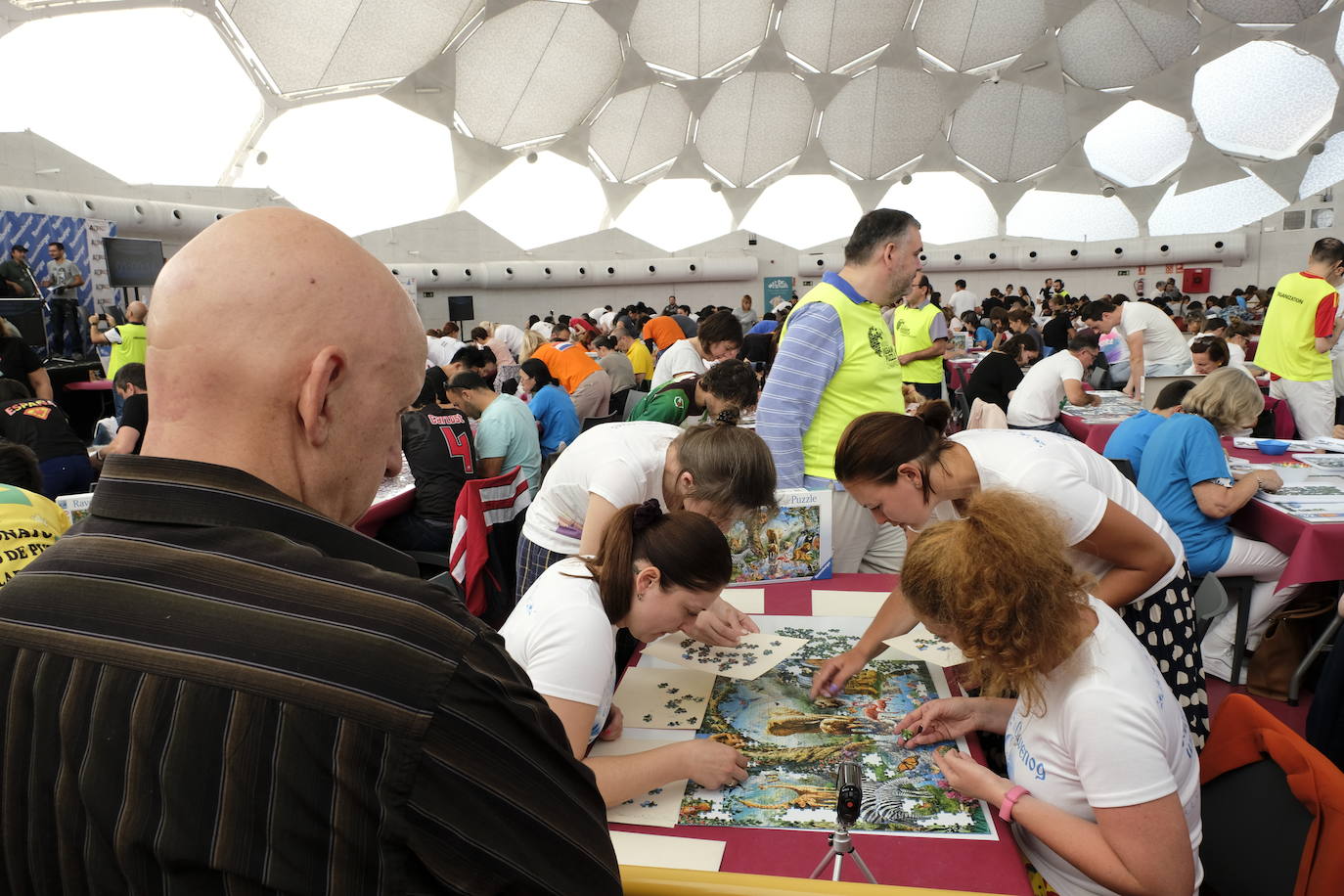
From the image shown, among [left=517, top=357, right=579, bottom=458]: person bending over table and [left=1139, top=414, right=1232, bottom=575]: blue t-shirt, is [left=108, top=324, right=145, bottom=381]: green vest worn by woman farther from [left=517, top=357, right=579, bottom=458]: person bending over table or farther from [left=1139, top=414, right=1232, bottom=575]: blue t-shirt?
[left=1139, top=414, right=1232, bottom=575]: blue t-shirt

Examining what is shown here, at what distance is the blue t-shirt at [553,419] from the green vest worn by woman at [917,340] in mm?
3339

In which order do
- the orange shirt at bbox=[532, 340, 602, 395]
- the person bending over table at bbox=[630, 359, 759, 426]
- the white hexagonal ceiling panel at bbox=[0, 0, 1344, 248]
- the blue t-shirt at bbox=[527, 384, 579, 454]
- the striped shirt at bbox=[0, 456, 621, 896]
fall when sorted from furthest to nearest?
1. the white hexagonal ceiling panel at bbox=[0, 0, 1344, 248]
2. the orange shirt at bbox=[532, 340, 602, 395]
3. the blue t-shirt at bbox=[527, 384, 579, 454]
4. the person bending over table at bbox=[630, 359, 759, 426]
5. the striped shirt at bbox=[0, 456, 621, 896]

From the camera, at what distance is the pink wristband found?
1628 mm

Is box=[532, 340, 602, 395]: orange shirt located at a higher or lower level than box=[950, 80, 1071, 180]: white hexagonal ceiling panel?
lower

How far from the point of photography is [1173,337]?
8.45 metres

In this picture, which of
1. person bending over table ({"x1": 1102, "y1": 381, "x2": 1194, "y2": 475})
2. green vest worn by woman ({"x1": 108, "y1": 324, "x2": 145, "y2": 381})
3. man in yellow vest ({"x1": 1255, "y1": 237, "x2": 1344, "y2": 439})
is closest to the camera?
person bending over table ({"x1": 1102, "y1": 381, "x2": 1194, "y2": 475})

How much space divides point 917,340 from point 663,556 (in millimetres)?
6814

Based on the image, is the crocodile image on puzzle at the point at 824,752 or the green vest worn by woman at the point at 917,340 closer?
the crocodile image on puzzle at the point at 824,752

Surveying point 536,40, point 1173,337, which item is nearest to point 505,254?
point 536,40

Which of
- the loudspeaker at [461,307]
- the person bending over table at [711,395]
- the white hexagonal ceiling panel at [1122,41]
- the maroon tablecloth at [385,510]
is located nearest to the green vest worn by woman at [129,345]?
the maroon tablecloth at [385,510]

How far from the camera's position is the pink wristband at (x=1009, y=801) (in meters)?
1.63

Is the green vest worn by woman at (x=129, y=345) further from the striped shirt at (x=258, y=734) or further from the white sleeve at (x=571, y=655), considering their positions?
the striped shirt at (x=258, y=734)

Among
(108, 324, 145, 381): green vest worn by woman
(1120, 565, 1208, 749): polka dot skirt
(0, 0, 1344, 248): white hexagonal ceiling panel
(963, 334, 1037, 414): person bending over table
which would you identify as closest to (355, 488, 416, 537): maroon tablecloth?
(1120, 565, 1208, 749): polka dot skirt

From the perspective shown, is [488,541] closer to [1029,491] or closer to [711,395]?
[711,395]
